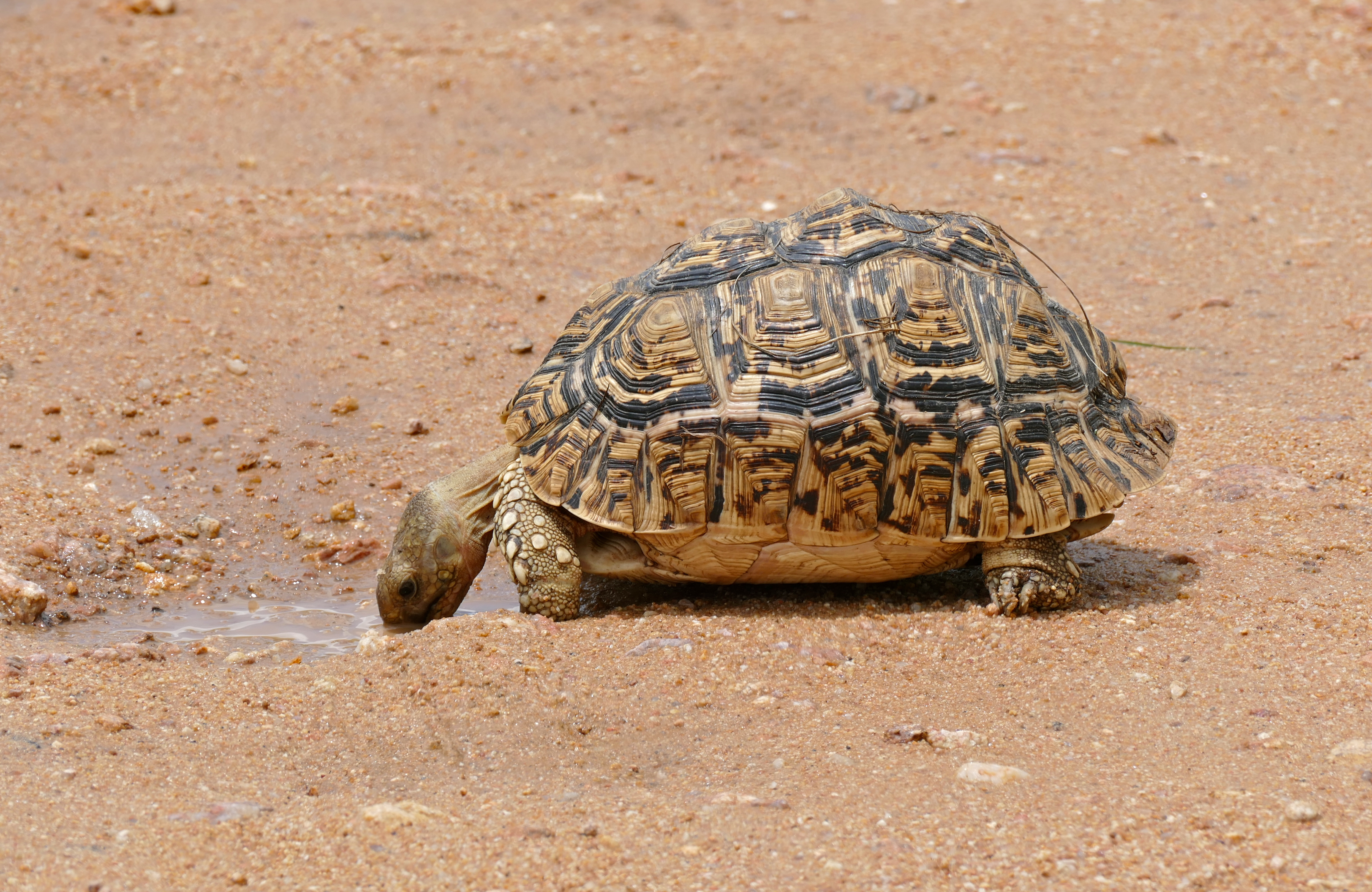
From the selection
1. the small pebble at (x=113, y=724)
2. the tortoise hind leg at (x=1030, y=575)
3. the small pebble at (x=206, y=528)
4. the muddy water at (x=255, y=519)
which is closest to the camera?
the small pebble at (x=113, y=724)

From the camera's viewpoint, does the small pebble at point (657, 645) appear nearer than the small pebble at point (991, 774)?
No

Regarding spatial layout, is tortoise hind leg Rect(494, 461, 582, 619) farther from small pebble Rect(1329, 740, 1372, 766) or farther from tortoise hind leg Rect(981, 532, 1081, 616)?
small pebble Rect(1329, 740, 1372, 766)

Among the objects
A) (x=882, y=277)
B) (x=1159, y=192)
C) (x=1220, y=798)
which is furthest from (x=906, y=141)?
(x=1220, y=798)

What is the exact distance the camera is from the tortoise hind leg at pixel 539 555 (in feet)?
16.1

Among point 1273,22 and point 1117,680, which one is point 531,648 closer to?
point 1117,680

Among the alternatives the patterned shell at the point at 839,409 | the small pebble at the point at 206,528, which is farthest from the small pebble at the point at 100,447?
the patterned shell at the point at 839,409

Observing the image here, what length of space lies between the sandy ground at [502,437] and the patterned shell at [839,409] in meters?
0.44

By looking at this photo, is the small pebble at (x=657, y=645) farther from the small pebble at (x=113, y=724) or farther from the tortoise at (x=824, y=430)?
the small pebble at (x=113, y=724)

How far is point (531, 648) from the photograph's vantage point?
4.61 meters

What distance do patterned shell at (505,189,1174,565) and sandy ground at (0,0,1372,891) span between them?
17.3 inches

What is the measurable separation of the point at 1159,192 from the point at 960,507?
18.6 ft

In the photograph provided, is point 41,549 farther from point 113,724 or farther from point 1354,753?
point 1354,753

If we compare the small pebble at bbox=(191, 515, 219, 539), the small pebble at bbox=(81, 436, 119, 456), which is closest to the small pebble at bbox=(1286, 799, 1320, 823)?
the small pebble at bbox=(191, 515, 219, 539)

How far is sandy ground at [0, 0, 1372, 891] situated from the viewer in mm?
3496
